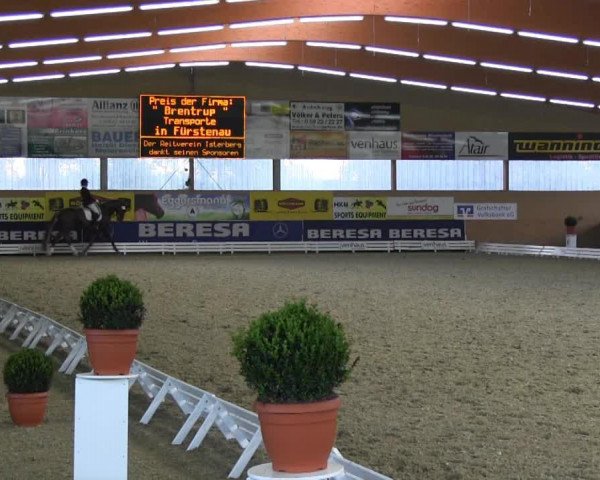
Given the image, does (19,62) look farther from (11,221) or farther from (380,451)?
(380,451)

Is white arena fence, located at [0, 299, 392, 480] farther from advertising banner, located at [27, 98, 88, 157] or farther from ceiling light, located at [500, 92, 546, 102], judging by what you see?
ceiling light, located at [500, 92, 546, 102]

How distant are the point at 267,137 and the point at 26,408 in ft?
80.4

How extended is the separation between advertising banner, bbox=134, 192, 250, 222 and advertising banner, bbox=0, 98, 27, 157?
4.12 metres

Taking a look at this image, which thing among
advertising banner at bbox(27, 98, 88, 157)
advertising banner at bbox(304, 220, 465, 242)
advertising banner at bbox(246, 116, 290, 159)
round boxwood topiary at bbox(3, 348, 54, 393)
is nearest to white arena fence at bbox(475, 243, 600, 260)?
advertising banner at bbox(304, 220, 465, 242)

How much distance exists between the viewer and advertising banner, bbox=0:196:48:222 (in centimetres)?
3066

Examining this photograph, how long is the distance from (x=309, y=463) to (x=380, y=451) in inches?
78.5

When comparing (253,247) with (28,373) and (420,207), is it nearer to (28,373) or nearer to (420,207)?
(420,207)

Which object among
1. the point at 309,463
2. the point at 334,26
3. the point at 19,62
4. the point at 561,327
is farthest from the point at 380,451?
the point at 19,62

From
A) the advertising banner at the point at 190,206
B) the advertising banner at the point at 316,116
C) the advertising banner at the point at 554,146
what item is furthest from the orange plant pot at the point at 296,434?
the advertising banner at the point at 554,146

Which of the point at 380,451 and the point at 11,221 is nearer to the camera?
the point at 380,451

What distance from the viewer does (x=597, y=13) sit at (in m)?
19.8

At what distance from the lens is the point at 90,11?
2073 centimetres

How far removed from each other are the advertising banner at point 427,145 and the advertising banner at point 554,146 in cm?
220

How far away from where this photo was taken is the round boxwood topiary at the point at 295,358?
4.54 meters
